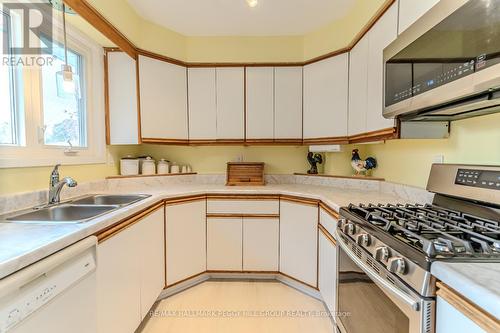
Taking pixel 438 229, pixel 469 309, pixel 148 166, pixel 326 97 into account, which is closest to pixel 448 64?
pixel 438 229

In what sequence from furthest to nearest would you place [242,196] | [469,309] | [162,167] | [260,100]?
[162,167]
[260,100]
[242,196]
[469,309]

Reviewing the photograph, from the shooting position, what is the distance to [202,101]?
259 centimetres

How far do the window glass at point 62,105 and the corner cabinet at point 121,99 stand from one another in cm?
22

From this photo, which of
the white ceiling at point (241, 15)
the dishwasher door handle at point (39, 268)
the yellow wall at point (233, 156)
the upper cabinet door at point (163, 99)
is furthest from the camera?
the yellow wall at point (233, 156)

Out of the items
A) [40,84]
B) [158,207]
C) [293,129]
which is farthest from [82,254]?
[293,129]

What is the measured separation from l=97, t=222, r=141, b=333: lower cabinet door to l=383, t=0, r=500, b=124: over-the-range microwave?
5.34 ft

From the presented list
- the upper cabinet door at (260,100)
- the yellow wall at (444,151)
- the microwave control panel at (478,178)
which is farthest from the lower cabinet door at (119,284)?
the yellow wall at (444,151)

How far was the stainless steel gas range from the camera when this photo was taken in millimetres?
746

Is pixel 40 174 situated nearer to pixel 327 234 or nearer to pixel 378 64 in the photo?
pixel 327 234

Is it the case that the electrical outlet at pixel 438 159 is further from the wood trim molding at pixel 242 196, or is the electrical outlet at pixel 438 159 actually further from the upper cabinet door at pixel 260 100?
the upper cabinet door at pixel 260 100

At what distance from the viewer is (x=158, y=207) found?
1.91m

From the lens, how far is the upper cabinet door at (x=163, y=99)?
2355mm

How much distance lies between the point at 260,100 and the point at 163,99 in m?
0.95

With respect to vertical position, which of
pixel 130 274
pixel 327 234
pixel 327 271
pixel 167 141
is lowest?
pixel 327 271
